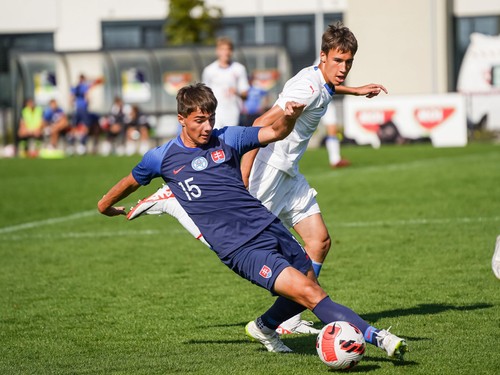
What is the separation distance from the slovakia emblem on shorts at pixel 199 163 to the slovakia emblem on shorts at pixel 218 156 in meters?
0.06

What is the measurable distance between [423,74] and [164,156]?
35661mm

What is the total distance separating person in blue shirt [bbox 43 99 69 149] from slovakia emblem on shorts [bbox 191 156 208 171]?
26024 mm

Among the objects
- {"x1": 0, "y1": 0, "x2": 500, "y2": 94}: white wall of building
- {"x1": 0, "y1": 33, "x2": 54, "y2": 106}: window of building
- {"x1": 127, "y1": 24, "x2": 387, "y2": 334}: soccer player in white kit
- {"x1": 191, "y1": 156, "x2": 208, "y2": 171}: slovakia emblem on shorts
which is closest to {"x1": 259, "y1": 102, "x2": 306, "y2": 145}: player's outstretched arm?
{"x1": 191, "y1": 156, "x2": 208, "y2": 171}: slovakia emblem on shorts

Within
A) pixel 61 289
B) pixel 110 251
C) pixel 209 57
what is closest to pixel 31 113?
pixel 209 57

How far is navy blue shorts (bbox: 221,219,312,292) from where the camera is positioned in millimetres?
5738

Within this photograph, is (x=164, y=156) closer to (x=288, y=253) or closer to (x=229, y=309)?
(x=288, y=253)

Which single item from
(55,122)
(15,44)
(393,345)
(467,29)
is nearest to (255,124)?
(393,345)

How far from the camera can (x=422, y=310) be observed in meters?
7.48

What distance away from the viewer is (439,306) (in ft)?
24.9

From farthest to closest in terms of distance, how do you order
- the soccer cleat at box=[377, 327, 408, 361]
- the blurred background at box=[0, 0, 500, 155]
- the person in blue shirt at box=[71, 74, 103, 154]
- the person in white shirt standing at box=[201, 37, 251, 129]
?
the person in blue shirt at box=[71, 74, 103, 154]
the blurred background at box=[0, 0, 500, 155]
the person in white shirt standing at box=[201, 37, 251, 129]
the soccer cleat at box=[377, 327, 408, 361]

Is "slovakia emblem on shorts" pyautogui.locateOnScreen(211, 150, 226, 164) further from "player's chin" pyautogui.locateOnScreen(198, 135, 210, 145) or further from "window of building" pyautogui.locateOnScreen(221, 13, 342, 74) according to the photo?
"window of building" pyautogui.locateOnScreen(221, 13, 342, 74)

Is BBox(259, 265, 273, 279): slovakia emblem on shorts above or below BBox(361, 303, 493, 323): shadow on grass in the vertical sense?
above

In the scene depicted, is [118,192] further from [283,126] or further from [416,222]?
[416,222]

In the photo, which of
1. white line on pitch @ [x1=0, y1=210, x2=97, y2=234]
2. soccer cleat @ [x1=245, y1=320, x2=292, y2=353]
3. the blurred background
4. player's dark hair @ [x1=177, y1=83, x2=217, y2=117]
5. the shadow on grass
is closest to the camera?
player's dark hair @ [x1=177, y1=83, x2=217, y2=117]
